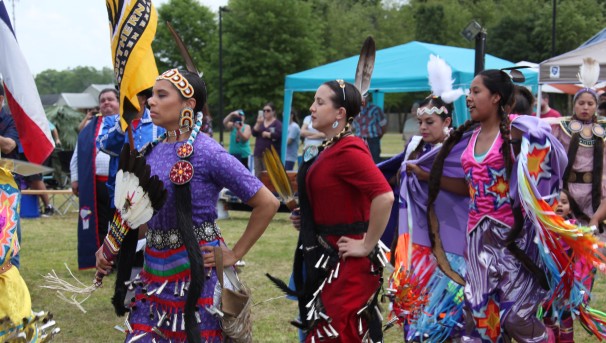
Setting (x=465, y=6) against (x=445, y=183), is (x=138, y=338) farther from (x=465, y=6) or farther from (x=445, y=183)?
(x=465, y=6)

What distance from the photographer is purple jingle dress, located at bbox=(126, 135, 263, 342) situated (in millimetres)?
3451

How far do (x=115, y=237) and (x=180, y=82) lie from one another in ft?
2.42

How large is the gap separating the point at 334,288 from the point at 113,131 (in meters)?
2.78

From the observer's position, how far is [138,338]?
3.47m

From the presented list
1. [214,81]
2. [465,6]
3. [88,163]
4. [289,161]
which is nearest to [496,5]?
[465,6]

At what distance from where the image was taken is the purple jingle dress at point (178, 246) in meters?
3.45

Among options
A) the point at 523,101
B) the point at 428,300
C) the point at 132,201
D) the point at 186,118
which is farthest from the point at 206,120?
the point at 132,201

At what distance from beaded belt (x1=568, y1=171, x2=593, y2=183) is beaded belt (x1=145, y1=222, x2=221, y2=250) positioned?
13.5 feet

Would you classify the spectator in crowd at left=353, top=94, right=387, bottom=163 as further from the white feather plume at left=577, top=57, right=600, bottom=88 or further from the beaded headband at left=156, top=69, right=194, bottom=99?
the beaded headband at left=156, top=69, right=194, bottom=99

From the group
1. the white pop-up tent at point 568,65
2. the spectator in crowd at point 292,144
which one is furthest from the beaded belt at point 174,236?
the spectator in crowd at point 292,144

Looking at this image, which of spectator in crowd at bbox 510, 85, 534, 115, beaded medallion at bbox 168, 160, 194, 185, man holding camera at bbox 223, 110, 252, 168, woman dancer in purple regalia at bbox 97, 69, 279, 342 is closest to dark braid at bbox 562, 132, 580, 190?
spectator in crowd at bbox 510, 85, 534, 115

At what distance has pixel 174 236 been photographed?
136 inches

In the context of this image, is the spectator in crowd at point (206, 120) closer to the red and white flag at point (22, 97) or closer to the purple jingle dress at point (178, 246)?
the purple jingle dress at point (178, 246)

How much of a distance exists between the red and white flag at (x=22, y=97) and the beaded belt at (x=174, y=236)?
1203mm
